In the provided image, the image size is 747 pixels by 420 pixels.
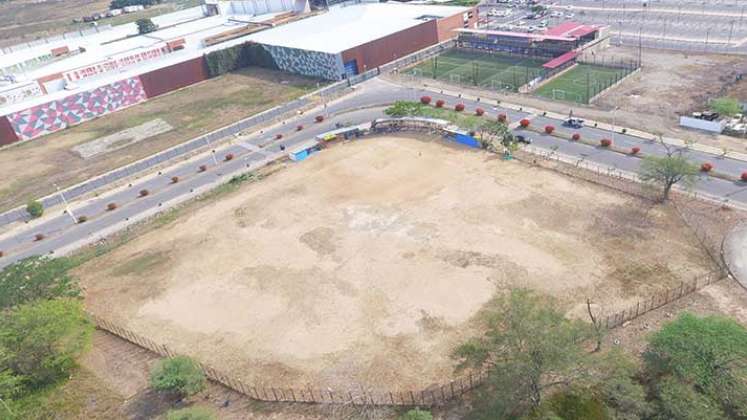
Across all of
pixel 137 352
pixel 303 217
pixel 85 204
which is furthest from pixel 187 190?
pixel 137 352

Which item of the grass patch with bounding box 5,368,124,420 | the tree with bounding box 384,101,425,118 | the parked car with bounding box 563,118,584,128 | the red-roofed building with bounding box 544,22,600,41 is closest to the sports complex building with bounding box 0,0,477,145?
the red-roofed building with bounding box 544,22,600,41

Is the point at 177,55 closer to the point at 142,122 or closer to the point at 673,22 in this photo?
the point at 142,122

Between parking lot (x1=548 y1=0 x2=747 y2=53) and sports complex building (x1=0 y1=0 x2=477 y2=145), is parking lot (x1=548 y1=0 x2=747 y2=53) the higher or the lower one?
the lower one

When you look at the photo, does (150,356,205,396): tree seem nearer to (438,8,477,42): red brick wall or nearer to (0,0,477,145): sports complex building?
(0,0,477,145): sports complex building

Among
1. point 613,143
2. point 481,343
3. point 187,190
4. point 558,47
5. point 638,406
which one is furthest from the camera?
point 558,47

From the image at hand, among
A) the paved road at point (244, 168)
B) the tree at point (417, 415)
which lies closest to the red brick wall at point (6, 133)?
the paved road at point (244, 168)

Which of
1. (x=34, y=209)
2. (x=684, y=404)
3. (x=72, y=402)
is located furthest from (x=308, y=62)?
(x=684, y=404)

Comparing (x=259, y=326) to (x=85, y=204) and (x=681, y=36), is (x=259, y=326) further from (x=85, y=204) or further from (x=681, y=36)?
(x=681, y=36)

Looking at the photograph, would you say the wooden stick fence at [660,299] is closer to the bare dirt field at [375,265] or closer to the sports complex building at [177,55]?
the bare dirt field at [375,265]
